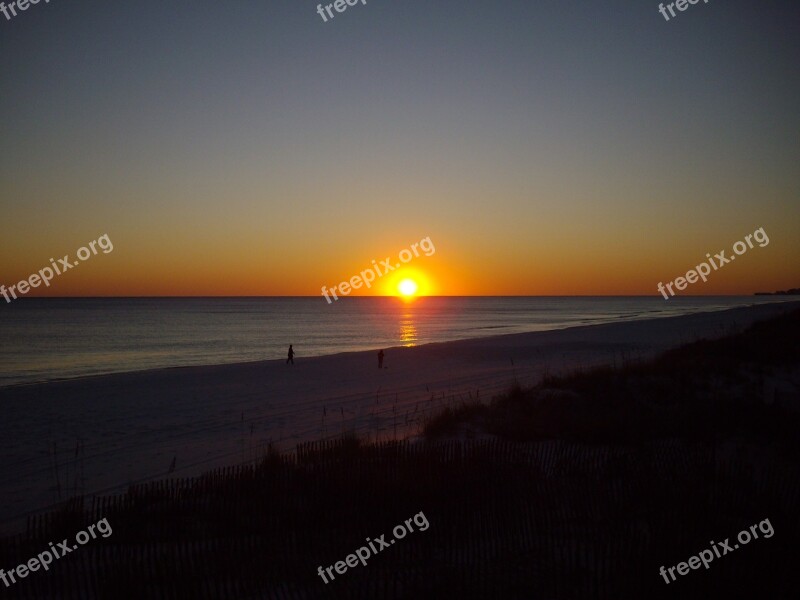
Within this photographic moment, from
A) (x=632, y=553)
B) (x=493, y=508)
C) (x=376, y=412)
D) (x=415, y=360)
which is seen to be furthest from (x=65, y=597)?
(x=415, y=360)

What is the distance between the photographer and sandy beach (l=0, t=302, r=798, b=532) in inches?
451

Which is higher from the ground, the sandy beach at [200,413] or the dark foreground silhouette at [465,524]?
the sandy beach at [200,413]

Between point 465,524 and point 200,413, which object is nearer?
point 465,524

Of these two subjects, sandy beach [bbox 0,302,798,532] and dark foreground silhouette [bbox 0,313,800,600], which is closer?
dark foreground silhouette [bbox 0,313,800,600]

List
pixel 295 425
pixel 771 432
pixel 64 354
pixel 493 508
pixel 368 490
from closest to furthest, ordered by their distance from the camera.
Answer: pixel 493 508, pixel 368 490, pixel 771 432, pixel 295 425, pixel 64 354

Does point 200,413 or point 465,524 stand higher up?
point 200,413

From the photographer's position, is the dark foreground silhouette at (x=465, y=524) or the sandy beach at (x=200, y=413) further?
the sandy beach at (x=200, y=413)

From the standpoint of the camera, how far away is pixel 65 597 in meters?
5.28

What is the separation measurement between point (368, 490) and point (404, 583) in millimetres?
1992

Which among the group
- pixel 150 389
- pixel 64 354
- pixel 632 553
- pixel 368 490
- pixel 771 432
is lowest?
pixel 771 432

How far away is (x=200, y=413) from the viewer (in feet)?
59.7

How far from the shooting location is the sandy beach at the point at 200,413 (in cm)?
1146

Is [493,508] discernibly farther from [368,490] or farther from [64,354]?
[64,354]

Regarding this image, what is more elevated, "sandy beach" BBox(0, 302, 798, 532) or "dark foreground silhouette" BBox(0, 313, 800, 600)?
"sandy beach" BBox(0, 302, 798, 532)
